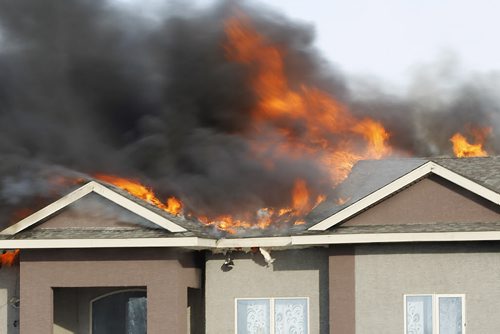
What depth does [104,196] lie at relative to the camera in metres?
28.3

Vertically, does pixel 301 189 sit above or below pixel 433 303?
above

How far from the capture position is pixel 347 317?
2714 centimetres

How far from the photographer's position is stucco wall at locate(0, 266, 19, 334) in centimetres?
3014

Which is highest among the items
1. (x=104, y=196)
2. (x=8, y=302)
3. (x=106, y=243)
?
(x=104, y=196)

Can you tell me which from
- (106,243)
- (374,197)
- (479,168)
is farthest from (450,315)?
(106,243)

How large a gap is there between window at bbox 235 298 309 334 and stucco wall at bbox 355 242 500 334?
1.89 meters

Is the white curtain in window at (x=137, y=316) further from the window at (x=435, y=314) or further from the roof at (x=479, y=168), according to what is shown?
the window at (x=435, y=314)

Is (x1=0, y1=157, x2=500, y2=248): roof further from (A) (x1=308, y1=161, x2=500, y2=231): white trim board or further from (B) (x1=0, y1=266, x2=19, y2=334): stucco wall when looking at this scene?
(B) (x1=0, y1=266, x2=19, y2=334): stucco wall

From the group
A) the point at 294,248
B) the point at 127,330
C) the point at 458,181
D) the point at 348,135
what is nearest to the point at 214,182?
the point at 348,135

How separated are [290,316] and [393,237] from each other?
355 cm

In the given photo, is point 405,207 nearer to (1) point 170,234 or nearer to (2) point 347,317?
(2) point 347,317

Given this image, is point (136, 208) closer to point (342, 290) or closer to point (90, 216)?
point (90, 216)

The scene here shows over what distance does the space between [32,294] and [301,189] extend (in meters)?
9.23

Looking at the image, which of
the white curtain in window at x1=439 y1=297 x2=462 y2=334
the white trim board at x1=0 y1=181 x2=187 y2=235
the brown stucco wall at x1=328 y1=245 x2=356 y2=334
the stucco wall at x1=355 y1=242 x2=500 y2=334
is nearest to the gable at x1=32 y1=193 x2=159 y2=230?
the white trim board at x1=0 y1=181 x2=187 y2=235
